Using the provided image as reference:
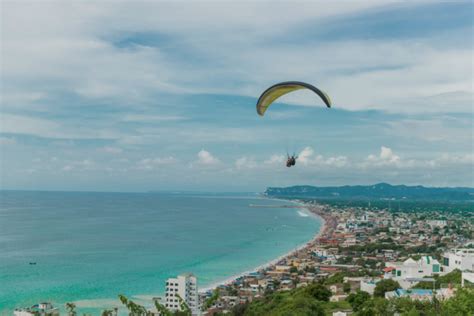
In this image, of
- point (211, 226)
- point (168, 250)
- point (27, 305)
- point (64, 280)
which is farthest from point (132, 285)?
point (211, 226)

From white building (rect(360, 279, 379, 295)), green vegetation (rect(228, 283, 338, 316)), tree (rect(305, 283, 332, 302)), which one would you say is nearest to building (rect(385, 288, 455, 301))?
white building (rect(360, 279, 379, 295))

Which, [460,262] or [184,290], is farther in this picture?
[460,262]

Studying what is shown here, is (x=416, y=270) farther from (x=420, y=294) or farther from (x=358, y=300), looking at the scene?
(x=358, y=300)

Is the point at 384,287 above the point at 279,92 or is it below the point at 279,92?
below

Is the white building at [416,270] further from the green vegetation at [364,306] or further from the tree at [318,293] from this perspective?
the tree at [318,293]

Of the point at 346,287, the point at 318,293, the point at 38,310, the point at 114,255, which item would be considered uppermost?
Answer: the point at 318,293

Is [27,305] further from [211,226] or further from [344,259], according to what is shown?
[211,226]

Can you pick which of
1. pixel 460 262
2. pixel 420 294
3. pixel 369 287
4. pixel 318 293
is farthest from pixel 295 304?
pixel 460 262
